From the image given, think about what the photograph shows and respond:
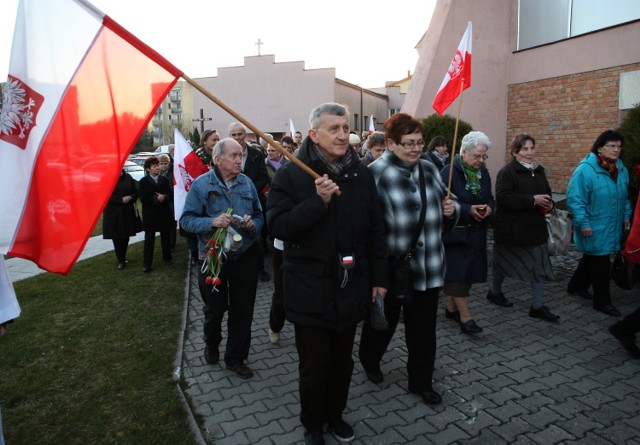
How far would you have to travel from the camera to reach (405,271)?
11.6ft

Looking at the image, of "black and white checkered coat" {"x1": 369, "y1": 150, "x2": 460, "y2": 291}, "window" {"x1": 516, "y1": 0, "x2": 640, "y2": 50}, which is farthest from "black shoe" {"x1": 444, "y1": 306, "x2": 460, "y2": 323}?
"window" {"x1": 516, "y1": 0, "x2": 640, "y2": 50}

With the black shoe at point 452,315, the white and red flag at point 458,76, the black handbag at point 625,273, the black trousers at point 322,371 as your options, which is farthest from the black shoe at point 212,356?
the black handbag at point 625,273

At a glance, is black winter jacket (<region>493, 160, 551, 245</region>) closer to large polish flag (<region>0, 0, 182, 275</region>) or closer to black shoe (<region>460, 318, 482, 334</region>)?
black shoe (<region>460, 318, 482, 334</region>)

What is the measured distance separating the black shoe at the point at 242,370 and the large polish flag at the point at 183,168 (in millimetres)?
2451

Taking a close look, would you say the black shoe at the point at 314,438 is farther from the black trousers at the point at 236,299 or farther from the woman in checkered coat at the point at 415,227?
the black trousers at the point at 236,299

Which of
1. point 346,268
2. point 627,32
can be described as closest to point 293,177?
point 346,268

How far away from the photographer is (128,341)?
5.21 m

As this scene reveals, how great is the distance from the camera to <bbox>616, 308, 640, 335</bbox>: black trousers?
4.38 m

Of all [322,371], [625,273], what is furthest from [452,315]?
[322,371]

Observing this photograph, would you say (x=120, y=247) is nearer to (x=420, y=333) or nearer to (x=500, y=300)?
(x=500, y=300)

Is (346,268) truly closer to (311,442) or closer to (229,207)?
(311,442)

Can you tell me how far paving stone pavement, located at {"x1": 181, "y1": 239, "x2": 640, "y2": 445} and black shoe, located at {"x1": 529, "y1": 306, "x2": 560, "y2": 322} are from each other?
89 millimetres

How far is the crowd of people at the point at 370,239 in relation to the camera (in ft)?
9.82

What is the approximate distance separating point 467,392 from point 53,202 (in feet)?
10.7
